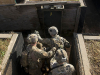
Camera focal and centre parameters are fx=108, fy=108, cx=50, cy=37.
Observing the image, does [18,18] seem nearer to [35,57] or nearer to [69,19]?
[69,19]

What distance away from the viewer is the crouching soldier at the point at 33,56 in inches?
123

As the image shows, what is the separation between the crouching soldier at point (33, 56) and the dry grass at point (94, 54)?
3.57 ft

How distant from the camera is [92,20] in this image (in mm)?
7832

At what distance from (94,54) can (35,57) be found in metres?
1.77

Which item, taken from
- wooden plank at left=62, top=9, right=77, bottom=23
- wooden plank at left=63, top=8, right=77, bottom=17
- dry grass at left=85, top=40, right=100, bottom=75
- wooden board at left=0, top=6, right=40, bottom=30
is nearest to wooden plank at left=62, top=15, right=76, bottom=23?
wooden plank at left=62, top=9, right=77, bottom=23

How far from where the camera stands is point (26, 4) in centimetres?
502

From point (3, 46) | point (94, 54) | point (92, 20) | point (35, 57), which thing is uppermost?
point (3, 46)

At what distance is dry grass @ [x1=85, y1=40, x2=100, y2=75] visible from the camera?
2.86m

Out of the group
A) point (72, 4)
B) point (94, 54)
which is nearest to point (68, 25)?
point (72, 4)

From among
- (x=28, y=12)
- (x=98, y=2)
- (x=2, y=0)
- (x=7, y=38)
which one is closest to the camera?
(x=7, y=38)

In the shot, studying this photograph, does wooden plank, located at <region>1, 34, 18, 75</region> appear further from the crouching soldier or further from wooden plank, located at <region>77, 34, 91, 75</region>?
wooden plank, located at <region>77, 34, 91, 75</region>

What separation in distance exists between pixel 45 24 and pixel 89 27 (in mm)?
3379

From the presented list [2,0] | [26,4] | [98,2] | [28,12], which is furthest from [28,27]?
[98,2]

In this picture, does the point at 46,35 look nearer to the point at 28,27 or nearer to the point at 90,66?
the point at 28,27
